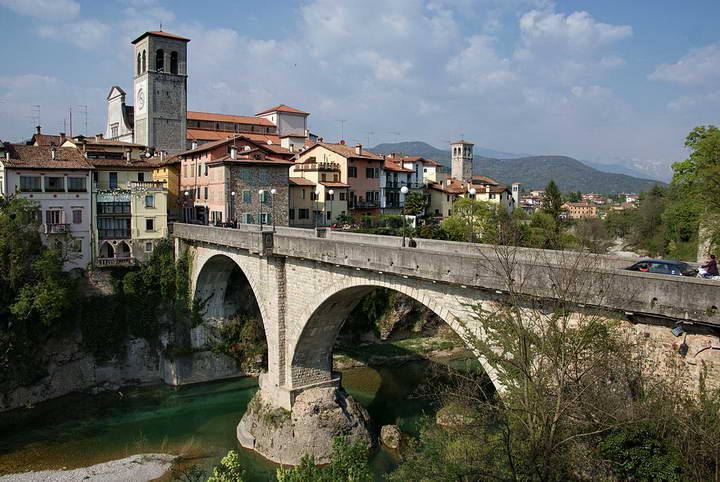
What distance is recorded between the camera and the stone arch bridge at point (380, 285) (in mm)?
10953

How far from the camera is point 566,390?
11508 mm

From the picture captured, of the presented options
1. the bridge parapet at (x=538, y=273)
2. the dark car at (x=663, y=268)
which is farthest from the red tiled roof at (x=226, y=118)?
the dark car at (x=663, y=268)

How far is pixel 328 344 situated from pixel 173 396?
11155 mm

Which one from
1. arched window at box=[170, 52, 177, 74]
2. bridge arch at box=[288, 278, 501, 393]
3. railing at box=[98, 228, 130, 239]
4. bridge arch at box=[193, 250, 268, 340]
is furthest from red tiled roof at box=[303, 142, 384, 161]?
bridge arch at box=[288, 278, 501, 393]

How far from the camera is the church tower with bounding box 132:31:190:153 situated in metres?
53.6

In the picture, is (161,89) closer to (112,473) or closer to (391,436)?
(112,473)

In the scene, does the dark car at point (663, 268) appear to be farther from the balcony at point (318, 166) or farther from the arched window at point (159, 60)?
the arched window at point (159, 60)

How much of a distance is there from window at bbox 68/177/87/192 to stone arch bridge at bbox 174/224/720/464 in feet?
18.6

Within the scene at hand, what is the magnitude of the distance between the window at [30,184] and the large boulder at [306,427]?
1785 cm

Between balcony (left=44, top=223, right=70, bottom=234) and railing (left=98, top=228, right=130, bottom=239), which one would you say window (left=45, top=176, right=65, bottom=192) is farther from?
railing (left=98, top=228, right=130, bottom=239)

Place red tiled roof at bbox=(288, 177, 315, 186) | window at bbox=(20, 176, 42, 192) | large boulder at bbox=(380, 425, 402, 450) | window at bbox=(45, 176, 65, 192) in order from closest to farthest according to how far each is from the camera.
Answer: large boulder at bbox=(380, 425, 402, 450) < window at bbox=(20, 176, 42, 192) < window at bbox=(45, 176, 65, 192) < red tiled roof at bbox=(288, 177, 315, 186)

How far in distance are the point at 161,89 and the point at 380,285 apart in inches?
1727

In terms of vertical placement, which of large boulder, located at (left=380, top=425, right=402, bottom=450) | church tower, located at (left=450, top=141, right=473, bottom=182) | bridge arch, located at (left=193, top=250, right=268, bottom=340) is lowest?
large boulder, located at (left=380, top=425, right=402, bottom=450)

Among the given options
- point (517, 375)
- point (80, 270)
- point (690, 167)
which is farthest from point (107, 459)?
point (690, 167)
